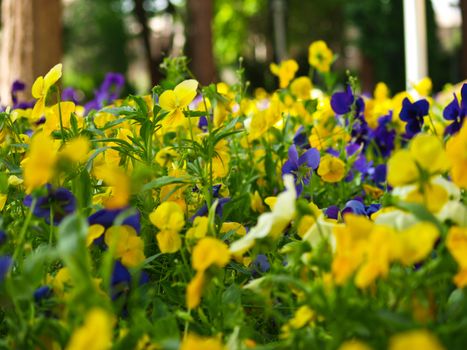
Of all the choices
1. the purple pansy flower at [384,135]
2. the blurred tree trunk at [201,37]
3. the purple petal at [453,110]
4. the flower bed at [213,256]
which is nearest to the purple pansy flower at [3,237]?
the flower bed at [213,256]

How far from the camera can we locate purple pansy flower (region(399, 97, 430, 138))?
4.88 ft

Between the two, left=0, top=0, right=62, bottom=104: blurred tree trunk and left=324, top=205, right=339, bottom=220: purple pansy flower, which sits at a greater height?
left=0, top=0, right=62, bottom=104: blurred tree trunk

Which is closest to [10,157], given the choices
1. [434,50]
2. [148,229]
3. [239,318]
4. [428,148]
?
[148,229]

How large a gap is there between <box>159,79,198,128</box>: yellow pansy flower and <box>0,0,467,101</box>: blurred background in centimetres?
802

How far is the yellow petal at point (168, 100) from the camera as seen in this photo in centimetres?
106

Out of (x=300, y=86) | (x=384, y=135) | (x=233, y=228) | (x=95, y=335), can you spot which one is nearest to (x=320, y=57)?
(x=300, y=86)

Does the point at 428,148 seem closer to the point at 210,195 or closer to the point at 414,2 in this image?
the point at 210,195

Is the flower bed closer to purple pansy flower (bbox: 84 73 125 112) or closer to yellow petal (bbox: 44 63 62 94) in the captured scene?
yellow petal (bbox: 44 63 62 94)

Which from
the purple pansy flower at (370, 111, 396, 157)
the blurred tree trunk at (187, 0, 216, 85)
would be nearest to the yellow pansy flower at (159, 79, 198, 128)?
the purple pansy flower at (370, 111, 396, 157)

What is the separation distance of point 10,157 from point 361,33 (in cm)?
1649

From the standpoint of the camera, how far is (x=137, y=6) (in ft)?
62.2

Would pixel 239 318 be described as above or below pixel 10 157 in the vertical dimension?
below

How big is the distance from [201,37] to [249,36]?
50.2 ft

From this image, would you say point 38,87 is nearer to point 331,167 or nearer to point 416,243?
point 331,167
